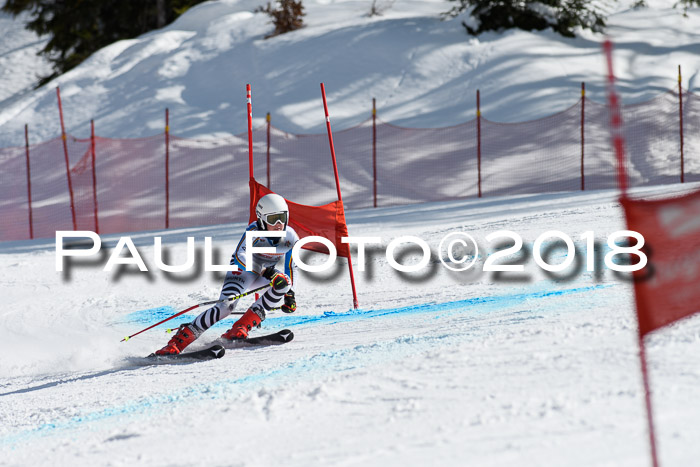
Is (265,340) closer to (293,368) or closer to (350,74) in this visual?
(293,368)

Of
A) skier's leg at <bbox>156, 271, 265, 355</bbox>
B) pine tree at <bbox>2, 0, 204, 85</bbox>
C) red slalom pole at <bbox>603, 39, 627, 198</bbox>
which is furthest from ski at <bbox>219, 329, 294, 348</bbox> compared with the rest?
pine tree at <bbox>2, 0, 204, 85</bbox>

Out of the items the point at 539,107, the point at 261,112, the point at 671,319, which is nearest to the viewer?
the point at 671,319

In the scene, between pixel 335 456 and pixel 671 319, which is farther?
pixel 335 456

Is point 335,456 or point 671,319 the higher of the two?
point 671,319

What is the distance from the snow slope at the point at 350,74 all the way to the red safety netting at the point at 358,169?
96.2 inches

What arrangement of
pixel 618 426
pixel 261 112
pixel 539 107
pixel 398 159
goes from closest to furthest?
1. pixel 618 426
2. pixel 398 159
3. pixel 539 107
4. pixel 261 112

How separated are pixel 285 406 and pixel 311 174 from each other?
1395 centimetres

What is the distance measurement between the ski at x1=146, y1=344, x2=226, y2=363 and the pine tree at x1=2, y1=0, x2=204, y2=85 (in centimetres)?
2568

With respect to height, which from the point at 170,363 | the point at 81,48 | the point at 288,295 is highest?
the point at 81,48

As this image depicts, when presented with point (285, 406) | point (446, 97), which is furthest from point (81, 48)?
point (285, 406)

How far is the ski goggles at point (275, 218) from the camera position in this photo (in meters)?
7.39

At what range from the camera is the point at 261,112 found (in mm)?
22750

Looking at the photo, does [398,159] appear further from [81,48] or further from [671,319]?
[81,48]

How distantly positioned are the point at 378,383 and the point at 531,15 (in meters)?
22.4
